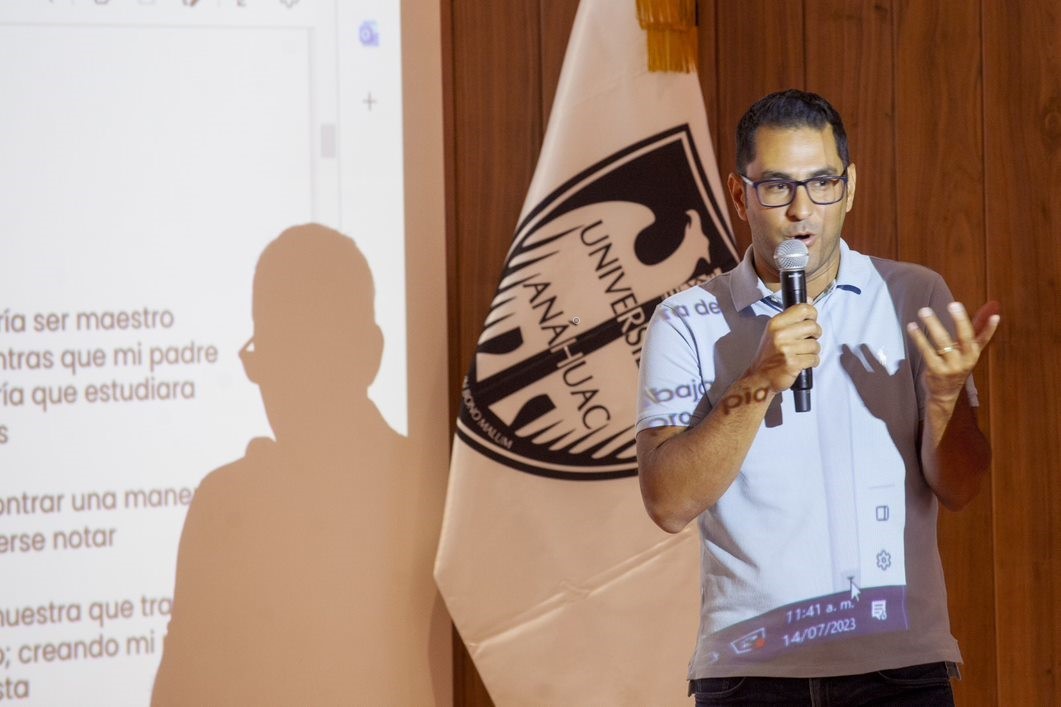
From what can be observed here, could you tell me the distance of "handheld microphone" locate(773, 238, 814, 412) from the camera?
1.29 meters

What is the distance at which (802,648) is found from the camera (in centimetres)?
130

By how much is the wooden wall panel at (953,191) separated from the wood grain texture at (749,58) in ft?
0.84

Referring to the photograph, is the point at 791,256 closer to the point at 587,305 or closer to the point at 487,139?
the point at 587,305

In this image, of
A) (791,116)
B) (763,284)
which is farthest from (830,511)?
(791,116)

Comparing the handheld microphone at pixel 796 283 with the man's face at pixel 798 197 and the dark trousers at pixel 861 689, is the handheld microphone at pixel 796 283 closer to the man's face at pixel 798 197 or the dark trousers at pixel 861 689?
the man's face at pixel 798 197

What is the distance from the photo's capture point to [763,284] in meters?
1.45

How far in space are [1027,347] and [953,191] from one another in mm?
407

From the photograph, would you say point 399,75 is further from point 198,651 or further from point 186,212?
point 198,651

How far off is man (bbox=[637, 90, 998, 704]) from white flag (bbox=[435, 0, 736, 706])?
0.99 metres

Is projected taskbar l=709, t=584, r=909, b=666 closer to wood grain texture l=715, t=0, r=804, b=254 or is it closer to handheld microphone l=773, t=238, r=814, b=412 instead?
handheld microphone l=773, t=238, r=814, b=412

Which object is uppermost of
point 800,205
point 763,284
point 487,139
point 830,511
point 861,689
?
point 487,139

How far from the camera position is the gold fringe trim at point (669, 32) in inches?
97.4

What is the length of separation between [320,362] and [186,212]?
47cm

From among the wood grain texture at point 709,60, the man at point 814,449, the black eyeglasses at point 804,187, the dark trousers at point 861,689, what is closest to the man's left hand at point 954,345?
the man at point 814,449
